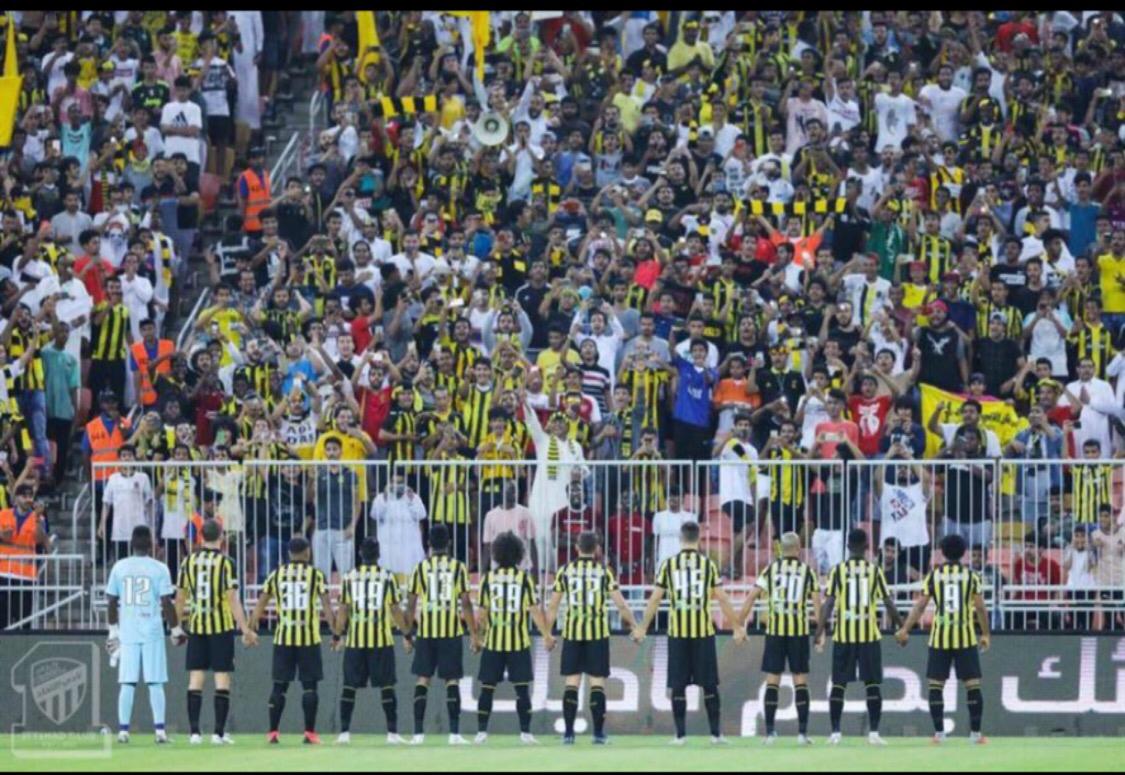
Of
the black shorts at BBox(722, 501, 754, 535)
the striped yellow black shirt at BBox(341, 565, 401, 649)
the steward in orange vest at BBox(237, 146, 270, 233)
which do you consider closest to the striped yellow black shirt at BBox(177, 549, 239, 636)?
the striped yellow black shirt at BBox(341, 565, 401, 649)

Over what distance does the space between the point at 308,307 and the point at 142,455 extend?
3805 mm

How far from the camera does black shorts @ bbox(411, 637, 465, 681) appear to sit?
25906 mm

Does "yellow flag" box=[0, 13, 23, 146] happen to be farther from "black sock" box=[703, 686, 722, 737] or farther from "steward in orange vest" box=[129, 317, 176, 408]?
"black sock" box=[703, 686, 722, 737]

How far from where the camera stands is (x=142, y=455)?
2823cm

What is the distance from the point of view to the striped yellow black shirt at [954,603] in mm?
25344

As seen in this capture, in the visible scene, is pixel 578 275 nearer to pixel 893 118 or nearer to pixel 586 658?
pixel 893 118

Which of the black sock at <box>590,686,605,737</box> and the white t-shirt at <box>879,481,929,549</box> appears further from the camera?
the white t-shirt at <box>879,481,929,549</box>

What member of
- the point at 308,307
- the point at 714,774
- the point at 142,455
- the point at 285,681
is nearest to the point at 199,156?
the point at 308,307

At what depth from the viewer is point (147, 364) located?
30.7m

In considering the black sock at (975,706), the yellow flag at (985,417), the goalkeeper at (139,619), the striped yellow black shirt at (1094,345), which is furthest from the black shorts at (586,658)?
the striped yellow black shirt at (1094,345)

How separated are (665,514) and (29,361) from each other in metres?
8.26

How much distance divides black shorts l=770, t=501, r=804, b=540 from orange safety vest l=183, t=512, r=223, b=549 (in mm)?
5860

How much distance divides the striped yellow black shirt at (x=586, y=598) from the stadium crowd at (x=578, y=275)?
1692mm

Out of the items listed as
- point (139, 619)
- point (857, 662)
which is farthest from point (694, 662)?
point (139, 619)
